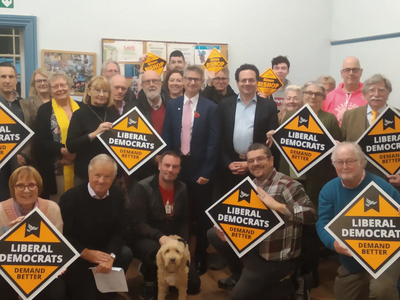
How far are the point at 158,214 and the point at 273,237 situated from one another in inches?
38.5

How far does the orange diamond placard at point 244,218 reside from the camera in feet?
9.82

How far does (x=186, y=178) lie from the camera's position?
380 cm

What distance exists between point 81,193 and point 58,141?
0.75m

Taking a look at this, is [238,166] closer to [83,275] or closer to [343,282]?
[343,282]

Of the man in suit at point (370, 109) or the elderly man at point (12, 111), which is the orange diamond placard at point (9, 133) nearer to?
the elderly man at point (12, 111)

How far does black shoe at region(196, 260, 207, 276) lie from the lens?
3.85 metres

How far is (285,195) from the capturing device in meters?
3.06

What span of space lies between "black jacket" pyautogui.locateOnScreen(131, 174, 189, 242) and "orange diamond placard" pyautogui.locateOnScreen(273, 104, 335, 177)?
3.21 ft

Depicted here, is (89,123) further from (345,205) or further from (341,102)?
(341,102)

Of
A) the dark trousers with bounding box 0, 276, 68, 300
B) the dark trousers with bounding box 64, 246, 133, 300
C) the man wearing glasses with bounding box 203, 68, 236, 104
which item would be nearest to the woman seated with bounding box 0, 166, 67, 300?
the dark trousers with bounding box 0, 276, 68, 300

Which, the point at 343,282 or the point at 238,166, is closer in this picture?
the point at 343,282

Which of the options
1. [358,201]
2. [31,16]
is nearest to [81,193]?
[358,201]

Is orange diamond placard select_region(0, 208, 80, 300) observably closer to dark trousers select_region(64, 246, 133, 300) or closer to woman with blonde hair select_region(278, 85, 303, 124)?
dark trousers select_region(64, 246, 133, 300)

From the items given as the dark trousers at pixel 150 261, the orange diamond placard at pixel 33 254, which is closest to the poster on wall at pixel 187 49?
the dark trousers at pixel 150 261
